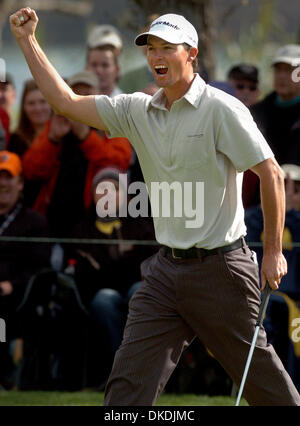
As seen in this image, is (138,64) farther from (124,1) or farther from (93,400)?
(93,400)

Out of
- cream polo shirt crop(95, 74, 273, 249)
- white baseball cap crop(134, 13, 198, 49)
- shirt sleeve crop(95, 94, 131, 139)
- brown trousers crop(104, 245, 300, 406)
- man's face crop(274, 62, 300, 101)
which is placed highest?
man's face crop(274, 62, 300, 101)

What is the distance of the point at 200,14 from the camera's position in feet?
32.3

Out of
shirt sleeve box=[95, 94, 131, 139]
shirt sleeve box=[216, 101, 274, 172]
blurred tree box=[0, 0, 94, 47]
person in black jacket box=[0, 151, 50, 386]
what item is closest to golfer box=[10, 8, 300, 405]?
shirt sleeve box=[216, 101, 274, 172]

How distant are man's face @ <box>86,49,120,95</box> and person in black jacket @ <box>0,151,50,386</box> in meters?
1.19

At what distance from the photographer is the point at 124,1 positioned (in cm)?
1141

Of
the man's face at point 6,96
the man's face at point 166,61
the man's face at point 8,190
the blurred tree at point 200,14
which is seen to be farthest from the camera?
the blurred tree at point 200,14

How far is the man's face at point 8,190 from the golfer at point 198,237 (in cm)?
310

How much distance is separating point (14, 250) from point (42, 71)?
122 inches

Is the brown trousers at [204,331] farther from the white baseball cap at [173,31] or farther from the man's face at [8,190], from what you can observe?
the man's face at [8,190]

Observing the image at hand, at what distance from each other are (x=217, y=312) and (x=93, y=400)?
2632 mm

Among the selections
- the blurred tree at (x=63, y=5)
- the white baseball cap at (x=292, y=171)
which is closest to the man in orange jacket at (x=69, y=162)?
the white baseball cap at (x=292, y=171)

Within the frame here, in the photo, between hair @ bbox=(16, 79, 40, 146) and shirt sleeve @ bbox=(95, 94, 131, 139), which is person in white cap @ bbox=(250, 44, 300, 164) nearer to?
hair @ bbox=(16, 79, 40, 146)

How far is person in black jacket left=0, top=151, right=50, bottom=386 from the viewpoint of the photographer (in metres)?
7.45

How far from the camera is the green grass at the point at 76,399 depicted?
6.88 m
